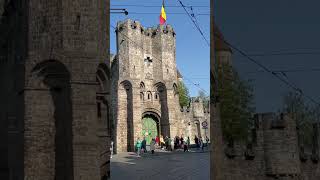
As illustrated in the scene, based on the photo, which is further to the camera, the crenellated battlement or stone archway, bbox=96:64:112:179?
the crenellated battlement

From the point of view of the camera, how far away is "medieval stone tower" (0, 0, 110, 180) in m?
9.25

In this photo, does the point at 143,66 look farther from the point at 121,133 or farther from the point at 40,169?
the point at 40,169

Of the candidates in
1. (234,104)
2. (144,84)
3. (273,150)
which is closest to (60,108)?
(273,150)

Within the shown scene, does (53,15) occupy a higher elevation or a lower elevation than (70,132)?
higher

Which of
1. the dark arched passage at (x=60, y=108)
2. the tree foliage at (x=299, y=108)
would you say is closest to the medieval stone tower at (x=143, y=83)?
the tree foliage at (x=299, y=108)

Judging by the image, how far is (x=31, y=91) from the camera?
951 cm

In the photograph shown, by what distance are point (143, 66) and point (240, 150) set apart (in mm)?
24923

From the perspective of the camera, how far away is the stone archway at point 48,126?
9.34 meters

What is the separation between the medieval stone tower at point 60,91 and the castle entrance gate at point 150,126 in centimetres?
2972

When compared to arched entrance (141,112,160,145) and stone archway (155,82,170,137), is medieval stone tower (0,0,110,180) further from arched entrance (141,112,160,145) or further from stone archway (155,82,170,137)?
stone archway (155,82,170,137)

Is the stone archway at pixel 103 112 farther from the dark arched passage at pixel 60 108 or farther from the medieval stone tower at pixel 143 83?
the medieval stone tower at pixel 143 83

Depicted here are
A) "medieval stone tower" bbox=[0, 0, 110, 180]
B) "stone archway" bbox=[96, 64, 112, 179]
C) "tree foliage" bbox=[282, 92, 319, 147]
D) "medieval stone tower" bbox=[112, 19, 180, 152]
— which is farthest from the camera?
"medieval stone tower" bbox=[112, 19, 180, 152]

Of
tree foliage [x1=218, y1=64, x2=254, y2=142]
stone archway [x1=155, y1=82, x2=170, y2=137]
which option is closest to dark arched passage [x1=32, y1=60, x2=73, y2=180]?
tree foliage [x1=218, y1=64, x2=254, y2=142]

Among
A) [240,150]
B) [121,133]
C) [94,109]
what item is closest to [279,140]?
[240,150]
